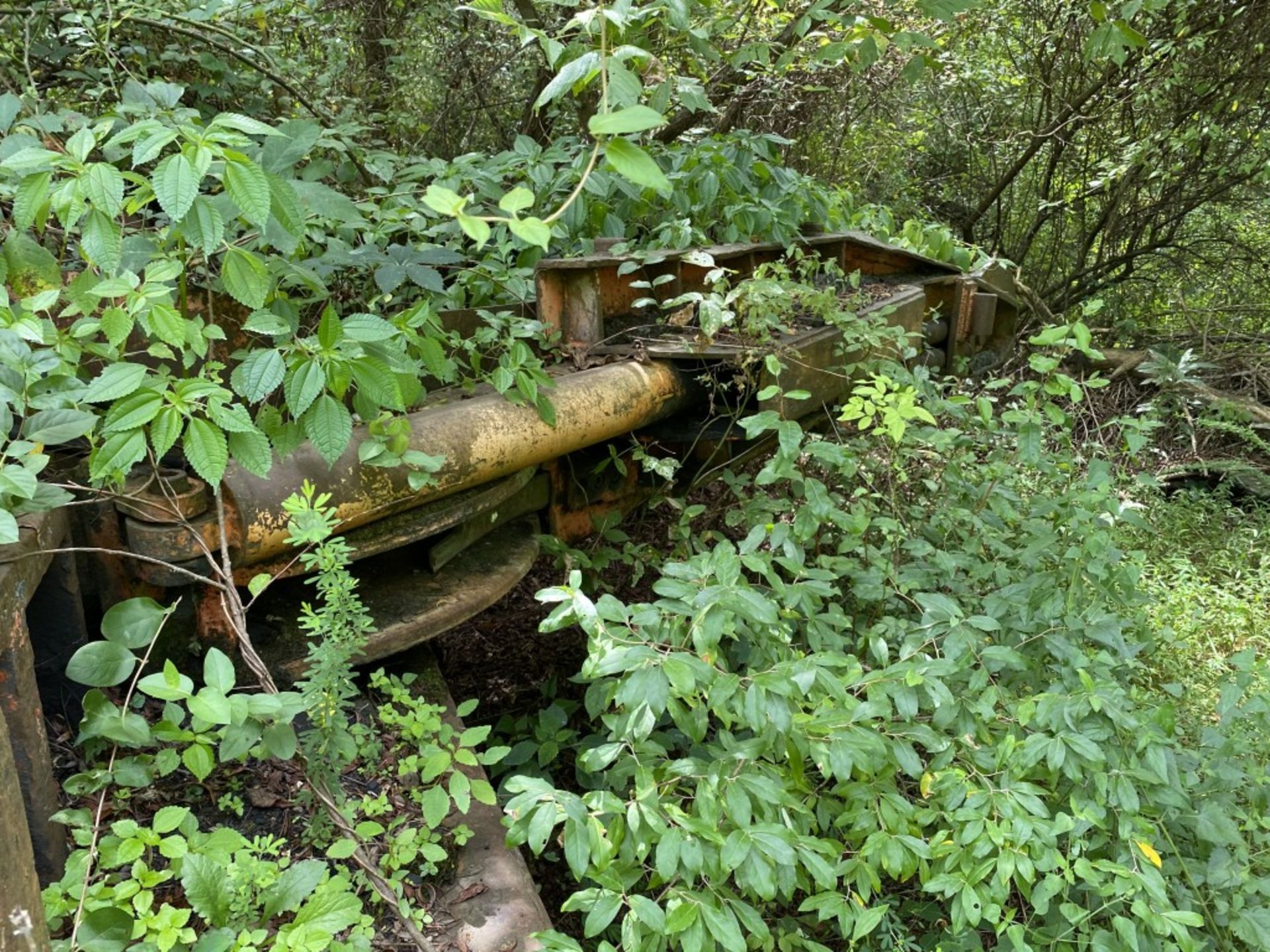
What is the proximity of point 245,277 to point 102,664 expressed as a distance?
72 centimetres

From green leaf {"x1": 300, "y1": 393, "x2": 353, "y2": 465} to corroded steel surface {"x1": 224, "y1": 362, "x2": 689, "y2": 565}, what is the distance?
0.19m

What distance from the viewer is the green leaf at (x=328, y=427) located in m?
1.77

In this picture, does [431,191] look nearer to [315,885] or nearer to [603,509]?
[315,885]

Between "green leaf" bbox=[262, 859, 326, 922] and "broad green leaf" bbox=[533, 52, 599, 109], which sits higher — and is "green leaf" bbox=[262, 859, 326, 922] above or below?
below

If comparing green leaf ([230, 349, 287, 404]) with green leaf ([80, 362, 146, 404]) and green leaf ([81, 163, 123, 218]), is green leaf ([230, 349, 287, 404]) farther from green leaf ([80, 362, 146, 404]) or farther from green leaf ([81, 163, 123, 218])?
green leaf ([81, 163, 123, 218])

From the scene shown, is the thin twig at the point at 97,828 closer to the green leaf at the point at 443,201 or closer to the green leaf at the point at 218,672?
the green leaf at the point at 218,672

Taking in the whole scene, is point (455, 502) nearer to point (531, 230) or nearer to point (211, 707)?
point (211, 707)

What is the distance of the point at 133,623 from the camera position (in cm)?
162

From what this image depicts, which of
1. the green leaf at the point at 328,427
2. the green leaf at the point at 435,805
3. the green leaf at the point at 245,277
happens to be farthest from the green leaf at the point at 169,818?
the green leaf at the point at 245,277

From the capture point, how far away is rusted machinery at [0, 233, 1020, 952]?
1753 millimetres

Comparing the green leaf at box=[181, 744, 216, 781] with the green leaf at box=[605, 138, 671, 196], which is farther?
the green leaf at box=[181, 744, 216, 781]

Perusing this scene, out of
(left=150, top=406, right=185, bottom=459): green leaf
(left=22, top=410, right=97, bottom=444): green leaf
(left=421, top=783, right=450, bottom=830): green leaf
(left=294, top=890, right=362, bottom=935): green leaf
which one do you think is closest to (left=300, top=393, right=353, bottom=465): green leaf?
(left=150, top=406, right=185, bottom=459): green leaf

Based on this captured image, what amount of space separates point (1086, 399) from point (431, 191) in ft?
19.9

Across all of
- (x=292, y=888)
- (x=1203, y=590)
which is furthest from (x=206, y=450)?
(x=1203, y=590)
